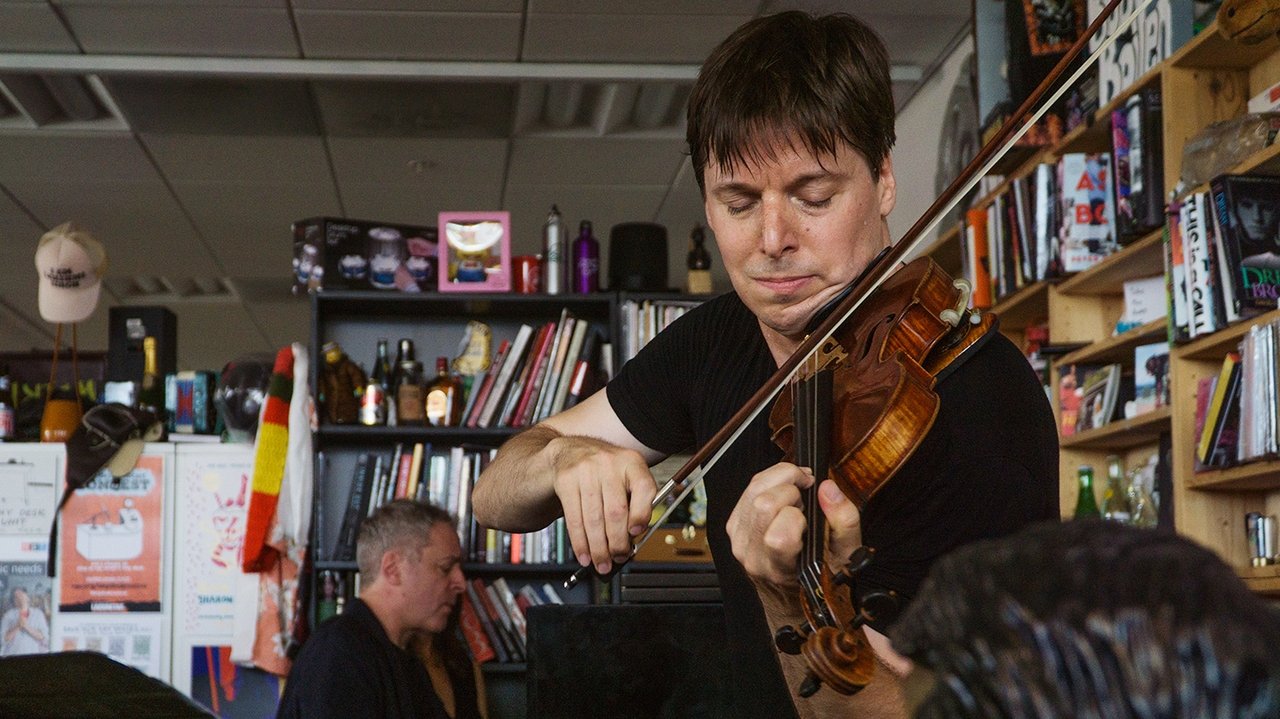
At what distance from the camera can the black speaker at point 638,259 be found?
13.9 ft

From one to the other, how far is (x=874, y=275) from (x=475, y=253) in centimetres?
300

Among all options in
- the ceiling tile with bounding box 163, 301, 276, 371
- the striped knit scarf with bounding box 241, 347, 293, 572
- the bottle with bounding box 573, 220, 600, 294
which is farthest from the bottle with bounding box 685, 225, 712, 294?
the ceiling tile with bounding box 163, 301, 276, 371

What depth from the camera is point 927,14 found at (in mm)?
4246

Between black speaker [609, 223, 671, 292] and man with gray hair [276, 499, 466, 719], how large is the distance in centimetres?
97

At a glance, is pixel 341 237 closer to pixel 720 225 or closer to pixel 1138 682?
pixel 720 225

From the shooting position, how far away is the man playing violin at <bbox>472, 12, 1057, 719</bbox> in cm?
110

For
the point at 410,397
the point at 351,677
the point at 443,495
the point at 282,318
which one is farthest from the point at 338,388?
the point at 282,318

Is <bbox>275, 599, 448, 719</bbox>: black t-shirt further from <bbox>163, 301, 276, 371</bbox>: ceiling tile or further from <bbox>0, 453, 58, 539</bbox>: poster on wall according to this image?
<bbox>163, 301, 276, 371</bbox>: ceiling tile

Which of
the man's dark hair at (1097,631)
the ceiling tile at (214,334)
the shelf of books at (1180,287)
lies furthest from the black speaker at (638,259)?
the ceiling tile at (214,334)

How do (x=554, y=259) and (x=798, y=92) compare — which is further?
(x=554, y=259)

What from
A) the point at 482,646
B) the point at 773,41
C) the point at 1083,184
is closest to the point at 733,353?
the point at 773,41

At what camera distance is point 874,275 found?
129 cm

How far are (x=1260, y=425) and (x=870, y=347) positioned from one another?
1.30m

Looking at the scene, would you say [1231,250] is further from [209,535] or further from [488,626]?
[209,535]
